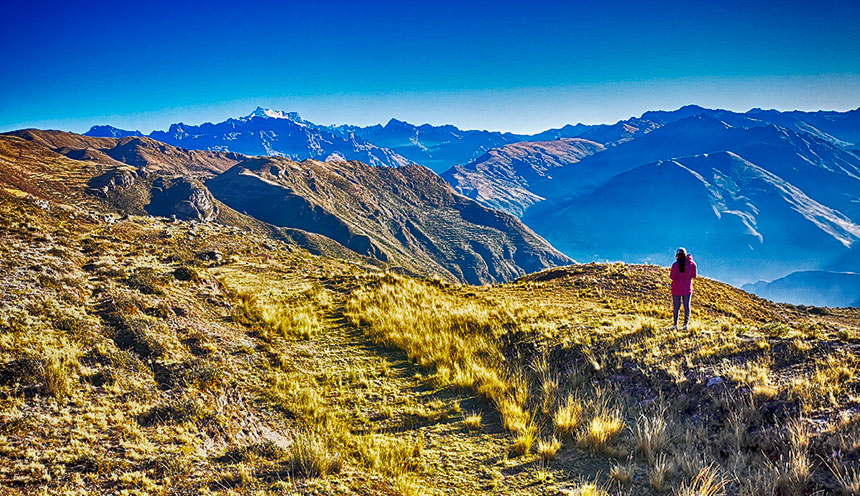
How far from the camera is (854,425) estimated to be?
5.93 metres

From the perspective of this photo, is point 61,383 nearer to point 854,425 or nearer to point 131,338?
point 131,338

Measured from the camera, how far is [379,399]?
27.8 ft

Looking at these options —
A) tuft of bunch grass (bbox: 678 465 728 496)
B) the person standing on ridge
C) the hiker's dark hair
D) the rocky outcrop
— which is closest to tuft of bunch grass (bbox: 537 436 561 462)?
tuft of bunch grass (bbox: 678 465 728 496)

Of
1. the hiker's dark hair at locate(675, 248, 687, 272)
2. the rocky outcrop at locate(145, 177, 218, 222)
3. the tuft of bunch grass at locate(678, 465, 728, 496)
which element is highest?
the rocky outcrop at locate(145, 177, 218, 222)

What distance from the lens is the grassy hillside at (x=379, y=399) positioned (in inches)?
213

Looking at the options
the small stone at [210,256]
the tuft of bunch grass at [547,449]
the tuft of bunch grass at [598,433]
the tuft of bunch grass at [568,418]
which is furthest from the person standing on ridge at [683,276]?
the small stone at [210,256]

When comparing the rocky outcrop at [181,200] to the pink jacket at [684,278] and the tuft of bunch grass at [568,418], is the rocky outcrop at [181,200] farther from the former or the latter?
the tuft of bunch grass at [568,418]

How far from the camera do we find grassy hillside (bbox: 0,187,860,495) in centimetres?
542

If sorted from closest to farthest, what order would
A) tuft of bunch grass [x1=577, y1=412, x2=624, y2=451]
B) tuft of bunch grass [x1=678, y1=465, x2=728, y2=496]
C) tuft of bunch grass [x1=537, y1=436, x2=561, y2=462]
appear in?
tuft of bunch grass [x1=678, y1=465, x2=728, y2=496]
tuft of bunch grass [x1=537, y1=436, x2=561, y2=462]
tuft of bunch grass [x1=577, y1=412, x2=624, y2=451]

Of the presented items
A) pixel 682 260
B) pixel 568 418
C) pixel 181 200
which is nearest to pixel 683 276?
pixel 682 260

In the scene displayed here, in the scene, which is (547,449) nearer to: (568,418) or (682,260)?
(568,418)

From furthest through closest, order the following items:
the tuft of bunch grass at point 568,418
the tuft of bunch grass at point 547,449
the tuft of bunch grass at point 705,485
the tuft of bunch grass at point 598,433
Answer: the tuft of bunch grass at point 568,418, the tuft of bunch grass at point 598,433, the tuft of bunch grass at point 547,449, the tuft of bunch grass at point 705,485

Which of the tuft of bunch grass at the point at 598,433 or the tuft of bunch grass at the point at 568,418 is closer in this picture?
the tuft of bunch grass at the point at 598,433

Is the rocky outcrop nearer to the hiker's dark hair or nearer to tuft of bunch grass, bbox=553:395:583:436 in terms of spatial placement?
the hiker's dark hair
